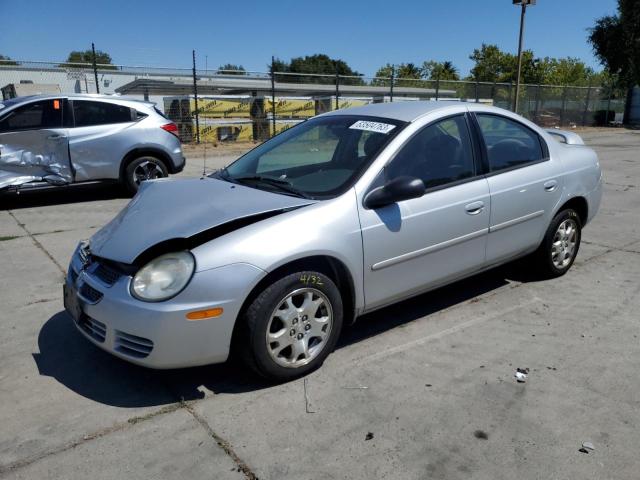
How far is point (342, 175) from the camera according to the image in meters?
3.57

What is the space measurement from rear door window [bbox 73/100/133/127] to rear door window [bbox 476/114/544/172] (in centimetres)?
624

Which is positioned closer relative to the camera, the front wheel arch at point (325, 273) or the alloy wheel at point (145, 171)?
the front wheel arch at point (325, 273)

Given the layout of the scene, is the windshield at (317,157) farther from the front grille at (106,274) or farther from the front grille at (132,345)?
the front grille at (132,345)

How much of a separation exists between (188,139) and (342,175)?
610 inches

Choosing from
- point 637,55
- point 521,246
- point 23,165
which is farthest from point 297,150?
point 637,55

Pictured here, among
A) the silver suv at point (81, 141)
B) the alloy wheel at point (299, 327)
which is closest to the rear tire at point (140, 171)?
the silver suv at point (81, 141)

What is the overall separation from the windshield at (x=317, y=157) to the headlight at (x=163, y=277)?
2.94ft

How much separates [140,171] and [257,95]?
58.5ft

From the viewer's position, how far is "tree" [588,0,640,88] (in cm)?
3175

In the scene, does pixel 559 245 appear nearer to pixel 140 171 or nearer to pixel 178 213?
pixel 178 213

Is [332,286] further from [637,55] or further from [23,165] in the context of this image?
[637,55]

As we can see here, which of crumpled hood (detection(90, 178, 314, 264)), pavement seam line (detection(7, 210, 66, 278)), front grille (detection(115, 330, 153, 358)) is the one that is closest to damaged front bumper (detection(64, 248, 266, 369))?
front grille (detection(115, 330, 153, 358))

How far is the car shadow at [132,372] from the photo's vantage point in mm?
3166

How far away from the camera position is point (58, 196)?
9.22 meters
